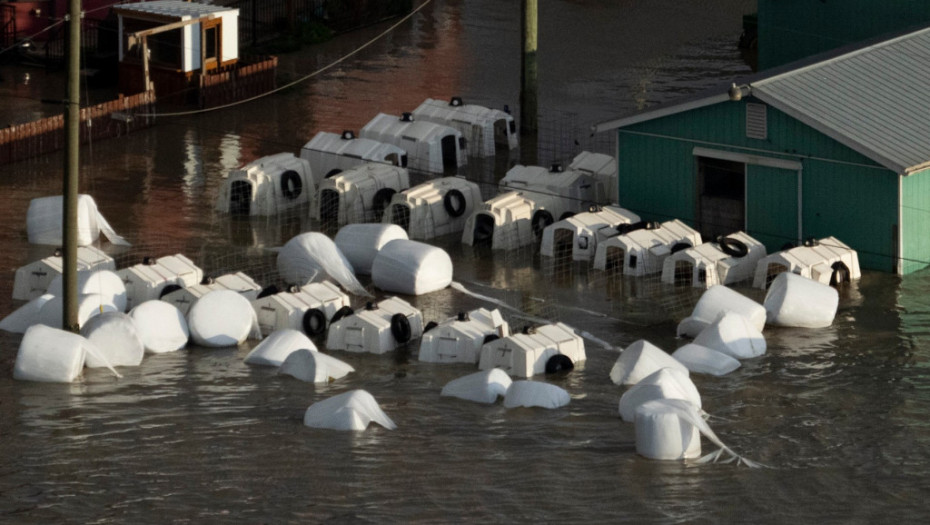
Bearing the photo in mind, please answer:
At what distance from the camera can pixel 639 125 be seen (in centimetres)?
3216

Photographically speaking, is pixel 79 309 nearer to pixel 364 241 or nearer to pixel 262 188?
pixel 364 241

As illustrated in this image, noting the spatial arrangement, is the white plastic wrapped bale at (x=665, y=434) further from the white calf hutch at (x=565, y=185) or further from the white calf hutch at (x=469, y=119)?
the white calf hutch at (x=469, y=119)

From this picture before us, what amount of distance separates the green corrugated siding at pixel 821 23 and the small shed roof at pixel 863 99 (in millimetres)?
4787

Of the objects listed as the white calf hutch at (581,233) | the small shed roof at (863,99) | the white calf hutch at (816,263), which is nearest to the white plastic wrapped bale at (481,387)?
the white calf hutch at (816,263)

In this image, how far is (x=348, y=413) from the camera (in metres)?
22.6

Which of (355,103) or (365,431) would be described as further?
(355,103)

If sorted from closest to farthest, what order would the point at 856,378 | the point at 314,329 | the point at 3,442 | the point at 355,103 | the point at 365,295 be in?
the point at 3,442, the point at 856,378, the point at 314,329, the point at 365,295, the point at 355,103

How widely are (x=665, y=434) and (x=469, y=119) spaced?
1761cm

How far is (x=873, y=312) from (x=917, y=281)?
1.83 meters

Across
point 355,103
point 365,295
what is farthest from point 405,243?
point 355,103

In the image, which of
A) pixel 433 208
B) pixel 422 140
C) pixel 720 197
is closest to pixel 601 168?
pixel 720 197

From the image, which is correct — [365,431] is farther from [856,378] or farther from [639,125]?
[639,125]

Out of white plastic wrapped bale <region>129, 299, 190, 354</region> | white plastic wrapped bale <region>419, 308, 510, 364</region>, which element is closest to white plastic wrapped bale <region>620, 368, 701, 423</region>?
white plastic wrapped bale <region>419, 308, 510, 364</region>

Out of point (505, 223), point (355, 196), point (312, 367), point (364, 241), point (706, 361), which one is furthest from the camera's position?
point (355, 196)
